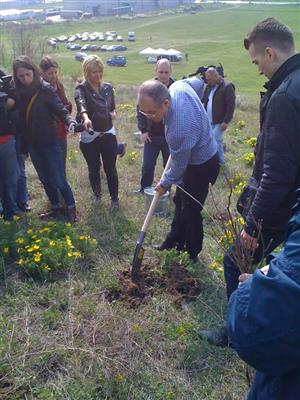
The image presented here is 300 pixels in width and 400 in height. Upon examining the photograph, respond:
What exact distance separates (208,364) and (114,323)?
2.41ft

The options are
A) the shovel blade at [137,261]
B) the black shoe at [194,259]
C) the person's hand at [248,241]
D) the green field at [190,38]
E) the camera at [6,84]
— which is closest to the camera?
the person's hand at [248,241]

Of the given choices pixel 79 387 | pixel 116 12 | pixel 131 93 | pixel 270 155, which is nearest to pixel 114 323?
pixel 79 387

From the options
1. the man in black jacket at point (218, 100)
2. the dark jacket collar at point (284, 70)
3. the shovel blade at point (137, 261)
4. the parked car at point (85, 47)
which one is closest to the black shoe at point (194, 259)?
the shovel blade at point (137, 261)

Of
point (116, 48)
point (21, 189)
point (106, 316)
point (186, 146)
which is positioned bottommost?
point (116, 48)

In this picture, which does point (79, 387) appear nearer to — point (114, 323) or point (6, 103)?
point (114, 323)

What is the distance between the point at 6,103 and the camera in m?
4.25

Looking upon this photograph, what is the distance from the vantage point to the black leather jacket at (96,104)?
4.85m

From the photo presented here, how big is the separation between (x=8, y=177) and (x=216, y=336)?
8.65 feet

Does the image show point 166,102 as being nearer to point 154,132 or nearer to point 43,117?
point 43,117

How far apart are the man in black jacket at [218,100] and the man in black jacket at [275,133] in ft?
12.8

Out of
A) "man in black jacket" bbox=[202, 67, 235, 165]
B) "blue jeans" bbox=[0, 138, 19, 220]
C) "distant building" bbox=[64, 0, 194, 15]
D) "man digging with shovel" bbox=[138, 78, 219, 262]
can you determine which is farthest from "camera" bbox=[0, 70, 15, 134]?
"distant building" bbox=[64, 0, 194, 15]

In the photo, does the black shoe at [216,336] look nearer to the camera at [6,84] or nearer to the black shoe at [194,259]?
the black shoe at [194,259]

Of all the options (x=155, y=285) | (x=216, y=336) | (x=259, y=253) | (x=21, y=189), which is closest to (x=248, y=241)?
(x=259, y=253)

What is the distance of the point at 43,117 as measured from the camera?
460 centimetres
